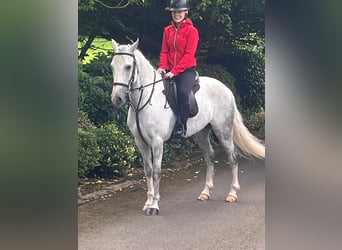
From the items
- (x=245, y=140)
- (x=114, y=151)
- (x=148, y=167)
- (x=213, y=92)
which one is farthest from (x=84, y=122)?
(x=245, y=140)

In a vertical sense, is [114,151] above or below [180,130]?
below

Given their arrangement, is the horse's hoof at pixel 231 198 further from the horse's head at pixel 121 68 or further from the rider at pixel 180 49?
the horse's head at pixel 121 68

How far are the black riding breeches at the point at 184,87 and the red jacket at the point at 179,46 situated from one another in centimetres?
5

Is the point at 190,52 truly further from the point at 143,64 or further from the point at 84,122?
the point at 84,122

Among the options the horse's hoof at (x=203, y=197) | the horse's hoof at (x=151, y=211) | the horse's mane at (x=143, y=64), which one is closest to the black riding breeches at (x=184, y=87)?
the horse's mane at (x=143, y=64)

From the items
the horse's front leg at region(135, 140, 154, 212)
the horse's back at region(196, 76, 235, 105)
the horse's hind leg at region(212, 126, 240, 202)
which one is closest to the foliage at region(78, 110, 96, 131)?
the horse's front leg at region(135, 140, 154, 212)

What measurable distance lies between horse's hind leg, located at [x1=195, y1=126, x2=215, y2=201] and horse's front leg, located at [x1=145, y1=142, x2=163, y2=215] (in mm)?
358

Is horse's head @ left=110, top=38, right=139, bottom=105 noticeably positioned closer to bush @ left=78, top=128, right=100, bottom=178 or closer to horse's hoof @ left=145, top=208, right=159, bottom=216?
bush @ left=78, top=128, right=100, bottom=178

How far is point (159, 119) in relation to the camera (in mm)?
4324

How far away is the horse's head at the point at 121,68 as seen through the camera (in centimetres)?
418

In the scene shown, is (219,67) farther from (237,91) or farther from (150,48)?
(150,48)

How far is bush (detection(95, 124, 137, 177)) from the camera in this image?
4.38 metres

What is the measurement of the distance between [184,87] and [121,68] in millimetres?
552

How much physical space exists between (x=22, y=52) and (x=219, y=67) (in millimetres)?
1633
